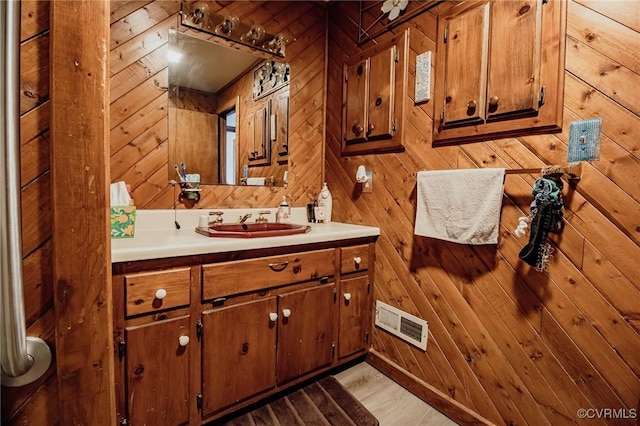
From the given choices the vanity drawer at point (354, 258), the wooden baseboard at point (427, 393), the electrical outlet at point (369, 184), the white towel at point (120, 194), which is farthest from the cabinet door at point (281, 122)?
the wooden baseboard at point (427, 393)

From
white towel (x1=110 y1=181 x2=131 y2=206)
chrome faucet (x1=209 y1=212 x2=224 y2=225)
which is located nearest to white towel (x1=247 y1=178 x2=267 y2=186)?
chrome faucet (x1=209 y1=212 x2=224 y2=225)

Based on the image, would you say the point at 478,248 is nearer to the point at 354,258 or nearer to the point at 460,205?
the point at 460,205

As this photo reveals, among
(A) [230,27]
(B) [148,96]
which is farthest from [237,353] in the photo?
(A) [230,27]

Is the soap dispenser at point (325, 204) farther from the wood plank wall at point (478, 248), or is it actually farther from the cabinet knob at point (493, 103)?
the cabinet knob at point (493, 103)

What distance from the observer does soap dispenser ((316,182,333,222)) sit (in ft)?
7.39

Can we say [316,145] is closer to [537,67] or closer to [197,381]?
[537,67]

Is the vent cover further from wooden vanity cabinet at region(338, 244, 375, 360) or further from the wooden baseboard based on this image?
the wooden baseboard

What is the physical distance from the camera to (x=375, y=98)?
1979 millimetres

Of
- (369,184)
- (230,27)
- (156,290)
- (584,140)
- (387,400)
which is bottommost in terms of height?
(387,400)

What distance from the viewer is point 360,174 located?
2.05 m

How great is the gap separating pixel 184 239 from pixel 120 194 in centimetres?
45

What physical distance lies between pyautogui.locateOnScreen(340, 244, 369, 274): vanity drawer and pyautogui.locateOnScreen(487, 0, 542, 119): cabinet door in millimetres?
1010

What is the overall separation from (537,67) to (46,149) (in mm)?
1634

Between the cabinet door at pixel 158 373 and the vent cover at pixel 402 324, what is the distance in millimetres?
1186
